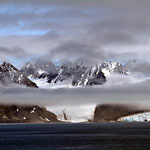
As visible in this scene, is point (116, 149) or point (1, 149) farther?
point (1, 149)

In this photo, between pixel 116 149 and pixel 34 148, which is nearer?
pixel 116 149

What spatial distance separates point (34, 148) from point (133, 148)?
45848 millimetres

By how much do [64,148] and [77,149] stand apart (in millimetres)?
8663

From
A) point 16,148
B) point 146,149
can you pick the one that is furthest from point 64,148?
point 146,149

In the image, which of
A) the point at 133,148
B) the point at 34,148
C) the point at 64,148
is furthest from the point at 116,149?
the point at 34,148

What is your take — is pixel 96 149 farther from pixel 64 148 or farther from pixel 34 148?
pixel 34 148

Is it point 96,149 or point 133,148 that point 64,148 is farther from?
point 133,148

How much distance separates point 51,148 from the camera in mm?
184625

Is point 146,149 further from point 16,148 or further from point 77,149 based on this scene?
point 16,148

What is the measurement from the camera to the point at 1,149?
186 meters

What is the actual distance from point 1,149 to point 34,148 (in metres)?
15.4

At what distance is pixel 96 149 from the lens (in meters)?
178

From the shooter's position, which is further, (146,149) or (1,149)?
(1,149)

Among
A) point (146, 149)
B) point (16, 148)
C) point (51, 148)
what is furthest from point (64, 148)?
point (146, 149)
